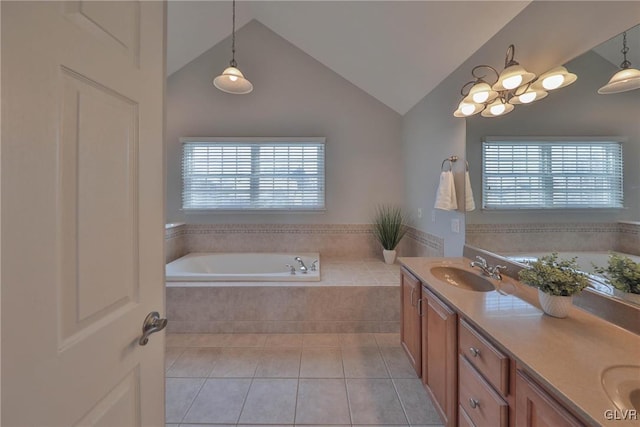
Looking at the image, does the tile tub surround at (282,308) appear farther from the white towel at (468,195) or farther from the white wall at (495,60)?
the white towel at (468,195)

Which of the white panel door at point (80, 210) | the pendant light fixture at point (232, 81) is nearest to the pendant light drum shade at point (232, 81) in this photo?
the pendant light fixture at point (232, 81)

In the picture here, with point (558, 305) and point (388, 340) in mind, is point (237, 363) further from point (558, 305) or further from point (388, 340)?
point (558, 305)

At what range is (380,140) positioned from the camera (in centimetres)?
362

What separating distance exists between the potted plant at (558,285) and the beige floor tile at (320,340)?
168 centimetres

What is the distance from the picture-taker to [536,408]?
2.69 feet

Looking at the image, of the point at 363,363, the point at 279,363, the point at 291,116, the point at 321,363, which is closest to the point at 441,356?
the point at 363,363

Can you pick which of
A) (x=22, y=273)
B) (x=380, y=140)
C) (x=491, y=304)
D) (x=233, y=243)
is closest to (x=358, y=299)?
(x=491, y=304)

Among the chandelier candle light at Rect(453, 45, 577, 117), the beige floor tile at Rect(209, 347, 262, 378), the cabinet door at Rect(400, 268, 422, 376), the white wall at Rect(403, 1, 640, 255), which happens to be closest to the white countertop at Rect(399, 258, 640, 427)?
the cabinet door at Rect(400, 268, 422, 376)

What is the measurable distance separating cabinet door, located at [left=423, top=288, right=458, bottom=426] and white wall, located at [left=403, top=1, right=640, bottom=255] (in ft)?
2.97

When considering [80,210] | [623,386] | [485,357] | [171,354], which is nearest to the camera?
[80,210]

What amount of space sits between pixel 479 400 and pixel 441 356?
336mm

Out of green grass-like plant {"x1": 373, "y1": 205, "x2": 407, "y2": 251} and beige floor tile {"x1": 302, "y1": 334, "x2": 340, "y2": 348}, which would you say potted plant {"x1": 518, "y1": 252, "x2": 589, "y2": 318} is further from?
green grass-like plant {"x1": 373, "y1": 205, "x2": 407, "y2": 251}

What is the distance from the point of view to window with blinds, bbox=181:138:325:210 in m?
3.58

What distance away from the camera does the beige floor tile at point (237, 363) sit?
2.02 meters
